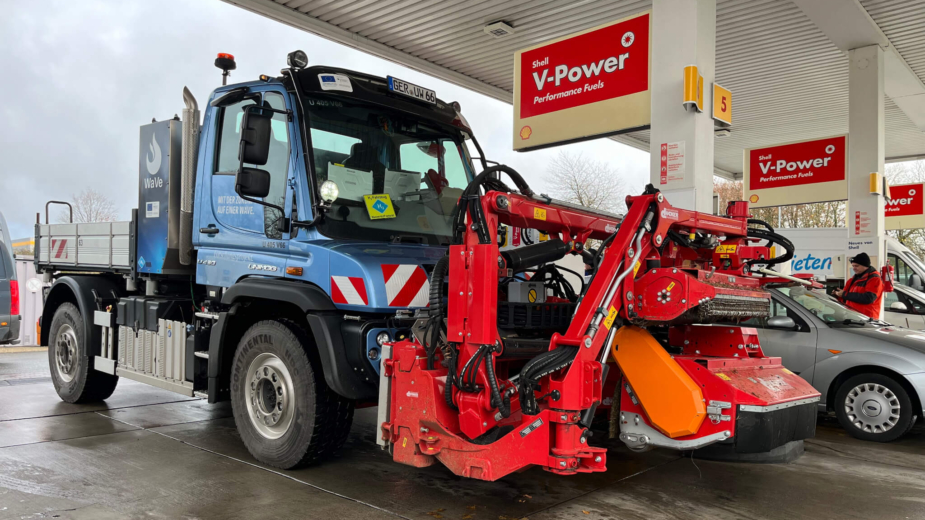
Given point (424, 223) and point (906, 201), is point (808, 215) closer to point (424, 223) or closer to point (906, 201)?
point (906, 201)

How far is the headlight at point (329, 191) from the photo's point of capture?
4.56m

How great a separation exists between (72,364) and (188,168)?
2.98 m

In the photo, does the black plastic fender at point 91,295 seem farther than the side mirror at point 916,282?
No

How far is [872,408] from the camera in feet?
20.9

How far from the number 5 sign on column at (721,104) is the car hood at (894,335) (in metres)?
2.35

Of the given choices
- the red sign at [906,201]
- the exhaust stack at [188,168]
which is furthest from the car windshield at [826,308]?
the red sign at [906,201]

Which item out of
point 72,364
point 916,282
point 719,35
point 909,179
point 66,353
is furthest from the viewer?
point 909,179

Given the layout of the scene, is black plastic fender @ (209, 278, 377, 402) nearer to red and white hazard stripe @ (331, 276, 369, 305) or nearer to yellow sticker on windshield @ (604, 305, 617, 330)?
red and white hazard stripe @ (331, 276, 369, 305)

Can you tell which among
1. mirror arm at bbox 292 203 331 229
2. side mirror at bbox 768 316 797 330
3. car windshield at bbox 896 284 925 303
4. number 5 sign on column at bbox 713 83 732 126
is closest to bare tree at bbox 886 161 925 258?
car windshield at bbox 896 284 925 303

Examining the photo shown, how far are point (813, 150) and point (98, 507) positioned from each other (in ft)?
45.9

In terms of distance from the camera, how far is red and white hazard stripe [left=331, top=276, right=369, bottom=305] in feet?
13.9

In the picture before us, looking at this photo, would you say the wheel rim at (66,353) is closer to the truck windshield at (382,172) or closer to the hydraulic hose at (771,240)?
the truck windshield at (382,172)

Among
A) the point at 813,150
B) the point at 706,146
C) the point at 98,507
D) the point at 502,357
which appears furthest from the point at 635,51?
the point at 813,150

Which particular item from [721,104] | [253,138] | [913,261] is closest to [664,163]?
[721,104]
